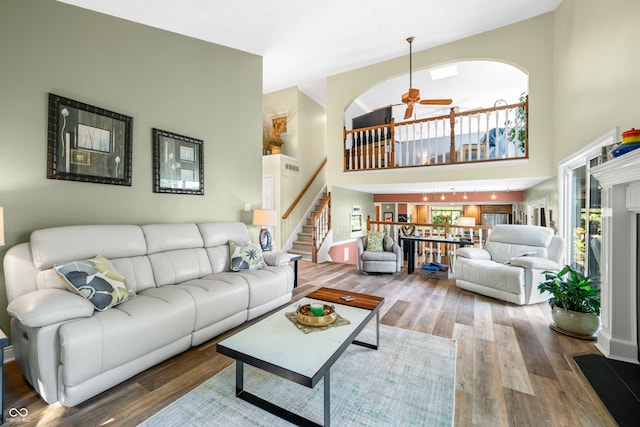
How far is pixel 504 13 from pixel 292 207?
17.3ft

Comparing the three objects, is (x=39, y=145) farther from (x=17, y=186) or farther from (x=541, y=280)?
(x=541, y=280)

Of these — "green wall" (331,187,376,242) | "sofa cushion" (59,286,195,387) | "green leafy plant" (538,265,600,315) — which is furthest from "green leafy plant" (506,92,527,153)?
"sofa cushion" (59,286,195,387)

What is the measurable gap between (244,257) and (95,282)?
1550 mm

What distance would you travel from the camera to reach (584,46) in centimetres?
313

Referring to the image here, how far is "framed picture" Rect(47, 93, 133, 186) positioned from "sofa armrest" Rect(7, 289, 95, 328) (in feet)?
4.14

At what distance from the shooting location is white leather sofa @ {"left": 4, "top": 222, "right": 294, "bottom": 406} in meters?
1.68

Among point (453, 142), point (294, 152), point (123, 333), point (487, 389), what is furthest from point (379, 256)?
point (123, 333)

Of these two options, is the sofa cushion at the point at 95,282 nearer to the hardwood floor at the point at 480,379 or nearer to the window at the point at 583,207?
the hardwood floor at the point at 480,379

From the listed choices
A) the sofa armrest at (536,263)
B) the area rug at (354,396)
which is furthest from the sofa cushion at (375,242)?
the area rug at (354,396)

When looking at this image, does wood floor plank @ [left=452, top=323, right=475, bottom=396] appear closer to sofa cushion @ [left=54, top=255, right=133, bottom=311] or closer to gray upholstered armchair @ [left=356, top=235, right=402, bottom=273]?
gray upholstered armchair @ [left=356, top=235, right=402, bottom=273]

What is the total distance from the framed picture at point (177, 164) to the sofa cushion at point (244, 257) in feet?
3.12

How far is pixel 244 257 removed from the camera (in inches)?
135

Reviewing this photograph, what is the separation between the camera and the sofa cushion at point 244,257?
3381mm

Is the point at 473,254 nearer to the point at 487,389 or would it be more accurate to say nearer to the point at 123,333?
the point at 487,389
